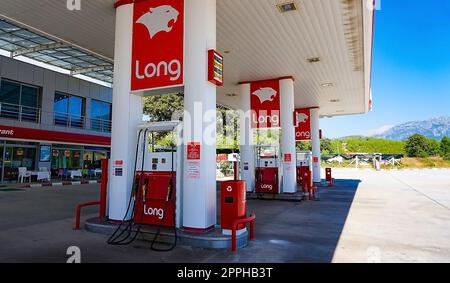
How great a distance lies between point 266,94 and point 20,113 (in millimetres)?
13060

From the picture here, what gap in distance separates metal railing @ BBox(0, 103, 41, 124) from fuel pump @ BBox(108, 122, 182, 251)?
14.1 meters

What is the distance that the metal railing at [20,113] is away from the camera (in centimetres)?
1641

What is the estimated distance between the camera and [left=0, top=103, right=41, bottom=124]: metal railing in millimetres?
16406

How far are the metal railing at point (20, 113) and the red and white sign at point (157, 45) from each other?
13502mm

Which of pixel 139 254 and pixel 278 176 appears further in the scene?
pixel 278 176

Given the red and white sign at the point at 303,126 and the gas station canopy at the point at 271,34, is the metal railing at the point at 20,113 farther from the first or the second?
the red and white sign at the point at 303,126

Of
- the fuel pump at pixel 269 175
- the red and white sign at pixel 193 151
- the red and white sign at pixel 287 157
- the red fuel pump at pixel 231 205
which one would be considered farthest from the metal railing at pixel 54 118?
the red fuel pump at pixel 231 205

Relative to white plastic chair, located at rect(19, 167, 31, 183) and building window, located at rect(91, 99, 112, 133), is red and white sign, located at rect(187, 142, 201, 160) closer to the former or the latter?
white plastic chair, located at rect(19, 167, 31, 183)

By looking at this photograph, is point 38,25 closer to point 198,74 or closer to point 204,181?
point 198,74

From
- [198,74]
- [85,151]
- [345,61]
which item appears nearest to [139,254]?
[198,74]

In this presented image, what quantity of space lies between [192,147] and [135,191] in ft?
4.67

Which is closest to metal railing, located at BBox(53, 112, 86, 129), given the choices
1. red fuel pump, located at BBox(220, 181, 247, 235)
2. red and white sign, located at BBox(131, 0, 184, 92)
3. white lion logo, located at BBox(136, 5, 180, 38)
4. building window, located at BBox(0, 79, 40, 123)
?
building window, located at BBox(0, 79, 40, 123)

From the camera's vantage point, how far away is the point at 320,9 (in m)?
7.23

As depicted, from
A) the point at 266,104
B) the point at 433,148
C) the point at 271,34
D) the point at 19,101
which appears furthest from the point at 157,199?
the point at 433,148
